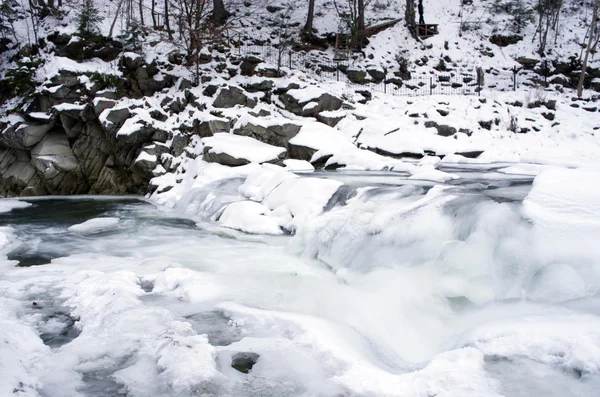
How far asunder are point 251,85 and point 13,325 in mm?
15017

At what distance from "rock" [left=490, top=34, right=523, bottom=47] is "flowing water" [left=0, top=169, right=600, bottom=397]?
21103 millimetres

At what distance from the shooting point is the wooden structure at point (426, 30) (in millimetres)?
24891

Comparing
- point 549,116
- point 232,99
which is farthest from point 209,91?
point 549,116

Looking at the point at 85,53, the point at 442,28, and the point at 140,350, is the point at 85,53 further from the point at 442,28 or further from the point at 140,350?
the point at 442,28

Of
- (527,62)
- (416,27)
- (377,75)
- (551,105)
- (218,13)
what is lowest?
(551,105)

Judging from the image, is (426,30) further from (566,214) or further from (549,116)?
(566,214)

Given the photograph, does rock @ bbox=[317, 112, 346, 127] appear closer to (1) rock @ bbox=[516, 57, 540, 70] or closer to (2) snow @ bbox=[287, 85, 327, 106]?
(2) snow @ bbox=[287, 85, 327, 106]

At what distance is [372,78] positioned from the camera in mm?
21344

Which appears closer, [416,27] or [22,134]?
[22,134]

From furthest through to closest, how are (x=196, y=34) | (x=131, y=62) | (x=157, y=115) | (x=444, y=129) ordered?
(x=196, y=34), (x=131, y=62), (x=444, y=129), (x=157, y=115)

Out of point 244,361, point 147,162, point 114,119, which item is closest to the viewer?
point 244,361

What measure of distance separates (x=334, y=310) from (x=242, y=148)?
9537 mm

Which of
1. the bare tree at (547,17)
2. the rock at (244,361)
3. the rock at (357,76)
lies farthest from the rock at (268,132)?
the bare tree at (547,17)

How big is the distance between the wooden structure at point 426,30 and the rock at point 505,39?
3238mm
